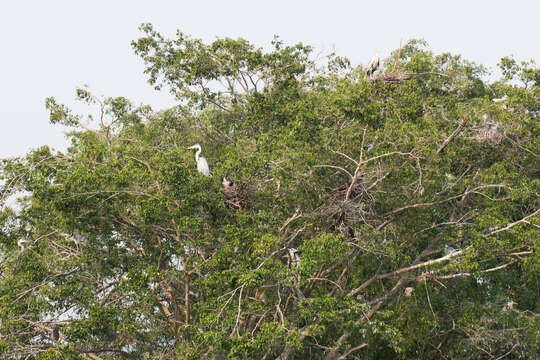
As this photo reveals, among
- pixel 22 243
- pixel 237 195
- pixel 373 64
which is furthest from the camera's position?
pixel 373 64

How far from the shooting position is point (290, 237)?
952cm

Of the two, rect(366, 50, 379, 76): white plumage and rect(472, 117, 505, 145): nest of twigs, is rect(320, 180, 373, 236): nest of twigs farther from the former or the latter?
rect(366, 50, 379, 76): white plumage

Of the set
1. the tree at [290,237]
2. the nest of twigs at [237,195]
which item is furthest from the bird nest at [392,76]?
the nest of twigs at [237,195]

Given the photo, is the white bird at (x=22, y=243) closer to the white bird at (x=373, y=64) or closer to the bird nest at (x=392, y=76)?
the bird nest at (x=392, y=76)

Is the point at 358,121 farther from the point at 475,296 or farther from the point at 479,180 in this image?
the point at 475,296

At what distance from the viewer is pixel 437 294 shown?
10.2 metres

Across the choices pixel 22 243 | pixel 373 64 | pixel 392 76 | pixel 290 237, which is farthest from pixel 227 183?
pixel 373 64

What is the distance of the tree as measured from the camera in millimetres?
8414

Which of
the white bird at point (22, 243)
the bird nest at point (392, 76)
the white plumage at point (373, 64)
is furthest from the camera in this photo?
the white plumage at point (373, 64)

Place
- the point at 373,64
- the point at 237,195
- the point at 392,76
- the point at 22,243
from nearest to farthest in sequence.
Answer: the point at 237,195 < the point at 22,243 < the point at 392,76 < the point at 373,64

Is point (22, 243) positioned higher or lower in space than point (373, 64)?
lower

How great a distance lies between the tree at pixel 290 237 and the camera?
8414 millimetres

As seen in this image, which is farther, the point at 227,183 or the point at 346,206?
the point at 227,183

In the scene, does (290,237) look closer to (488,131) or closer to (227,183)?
(227,183)
